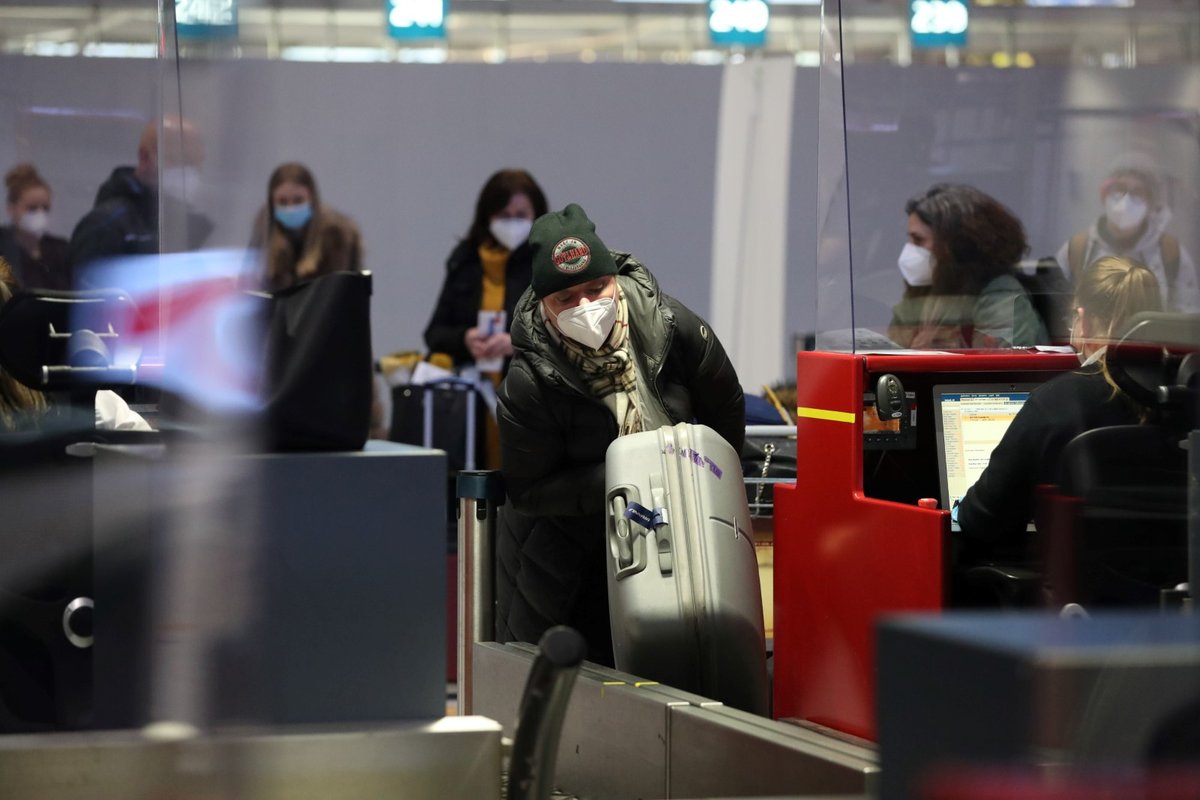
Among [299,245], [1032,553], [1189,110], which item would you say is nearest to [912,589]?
[1032,553]

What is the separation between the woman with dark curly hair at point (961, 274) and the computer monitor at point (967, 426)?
11 centimetres

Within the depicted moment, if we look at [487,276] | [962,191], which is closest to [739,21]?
[487,276]

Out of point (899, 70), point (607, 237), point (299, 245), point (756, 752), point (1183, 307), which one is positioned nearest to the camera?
point (756, 752)

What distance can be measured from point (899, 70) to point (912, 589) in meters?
1.16

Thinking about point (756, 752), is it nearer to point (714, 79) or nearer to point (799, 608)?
point (799, 608)

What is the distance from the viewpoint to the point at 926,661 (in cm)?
130

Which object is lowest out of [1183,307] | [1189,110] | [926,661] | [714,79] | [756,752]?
[756,752]

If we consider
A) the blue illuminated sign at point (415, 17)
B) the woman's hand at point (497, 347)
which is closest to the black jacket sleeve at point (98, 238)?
the woman's hand at point (497, 347)

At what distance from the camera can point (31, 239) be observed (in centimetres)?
321

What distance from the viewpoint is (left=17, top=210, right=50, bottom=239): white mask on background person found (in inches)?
126

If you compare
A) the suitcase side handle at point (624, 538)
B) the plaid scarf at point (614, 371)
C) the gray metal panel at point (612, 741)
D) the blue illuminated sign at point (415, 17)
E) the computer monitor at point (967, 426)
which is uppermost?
the blue illuminated sign at point (415, 17)

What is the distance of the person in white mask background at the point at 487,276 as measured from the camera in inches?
271

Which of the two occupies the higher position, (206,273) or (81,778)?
(206,273)

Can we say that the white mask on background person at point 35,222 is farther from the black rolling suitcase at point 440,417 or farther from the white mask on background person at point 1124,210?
the black rolling suitcase at point 440,417
